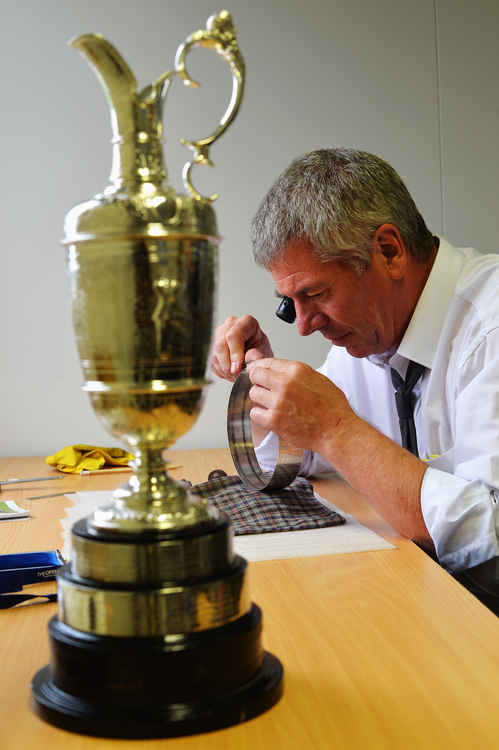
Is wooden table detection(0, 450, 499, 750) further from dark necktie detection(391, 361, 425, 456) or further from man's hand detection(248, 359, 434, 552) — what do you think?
dark necktie detection(391, 361, 425, 456)

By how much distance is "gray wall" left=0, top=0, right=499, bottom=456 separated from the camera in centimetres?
237

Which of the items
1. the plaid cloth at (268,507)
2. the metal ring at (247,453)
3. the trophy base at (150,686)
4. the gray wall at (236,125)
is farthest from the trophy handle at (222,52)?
the gray wall at (236,125)

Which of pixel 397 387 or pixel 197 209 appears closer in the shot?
A: pixel 197 209

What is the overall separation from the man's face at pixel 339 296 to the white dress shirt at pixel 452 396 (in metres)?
0.07

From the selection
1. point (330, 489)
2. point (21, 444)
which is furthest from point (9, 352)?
point (330, 489)

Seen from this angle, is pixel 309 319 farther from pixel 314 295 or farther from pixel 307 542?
pixel 307 542

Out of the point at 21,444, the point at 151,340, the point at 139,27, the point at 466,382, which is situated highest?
the point at 139,27

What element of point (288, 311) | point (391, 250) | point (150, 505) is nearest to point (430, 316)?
point (391, 250)

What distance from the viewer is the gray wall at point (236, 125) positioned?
7.78ft

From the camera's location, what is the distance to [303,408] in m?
1.27

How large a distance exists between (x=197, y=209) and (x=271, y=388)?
76 cm

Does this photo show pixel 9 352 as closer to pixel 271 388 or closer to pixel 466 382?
pixel 271 388

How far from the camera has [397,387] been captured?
1.67m

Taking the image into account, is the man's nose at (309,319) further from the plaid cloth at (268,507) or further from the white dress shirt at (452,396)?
the plaid cloth at (268,507)
